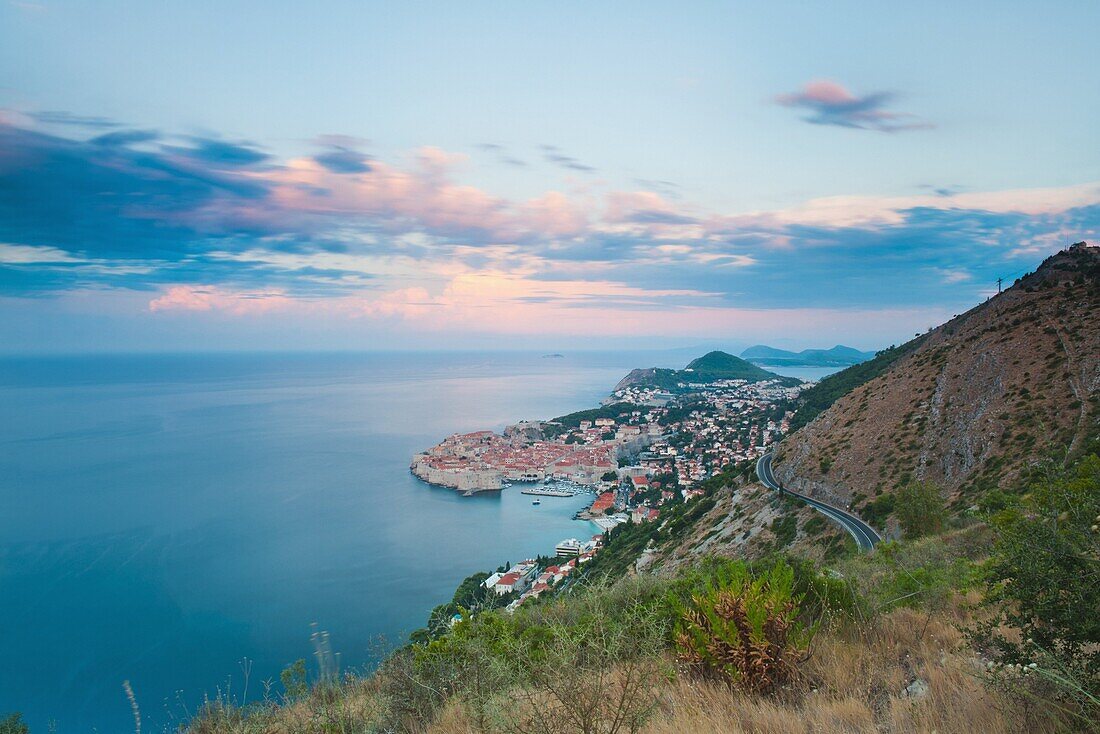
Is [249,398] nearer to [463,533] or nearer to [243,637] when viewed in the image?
[463,533]

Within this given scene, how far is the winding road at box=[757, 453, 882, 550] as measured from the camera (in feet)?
50.1

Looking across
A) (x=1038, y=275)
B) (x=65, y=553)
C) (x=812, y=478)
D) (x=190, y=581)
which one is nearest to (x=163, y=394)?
(x=65, y=553)

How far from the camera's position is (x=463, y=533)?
35.9m

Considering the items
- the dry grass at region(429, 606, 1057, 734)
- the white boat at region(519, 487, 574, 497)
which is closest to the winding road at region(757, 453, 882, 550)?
the dry grass at region(429, 606, 1057, 734)

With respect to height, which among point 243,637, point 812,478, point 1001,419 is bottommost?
point 243,637

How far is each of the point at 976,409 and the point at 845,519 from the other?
6.92 meters

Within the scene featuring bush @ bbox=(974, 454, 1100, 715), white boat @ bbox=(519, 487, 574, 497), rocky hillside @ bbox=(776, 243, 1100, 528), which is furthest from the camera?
white boat @ bbox=(519, 487, 574, 497)

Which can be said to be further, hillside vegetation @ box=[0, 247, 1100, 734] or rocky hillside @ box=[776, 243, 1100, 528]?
rocky hillside @ box=[776, 243, 1100, 528]

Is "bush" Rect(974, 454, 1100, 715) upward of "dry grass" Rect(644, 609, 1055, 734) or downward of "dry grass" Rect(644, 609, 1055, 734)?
upward

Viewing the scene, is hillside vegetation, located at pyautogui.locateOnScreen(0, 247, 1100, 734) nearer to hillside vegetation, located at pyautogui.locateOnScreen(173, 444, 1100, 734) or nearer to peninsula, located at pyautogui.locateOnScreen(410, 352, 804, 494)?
hillside vegetation, located at pyautogui.locateOnScreen(173, 444, 1100, 734)

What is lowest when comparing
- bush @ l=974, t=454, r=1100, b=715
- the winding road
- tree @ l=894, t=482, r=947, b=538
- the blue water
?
the blue water

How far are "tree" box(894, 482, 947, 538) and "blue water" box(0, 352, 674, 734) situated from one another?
537 inches

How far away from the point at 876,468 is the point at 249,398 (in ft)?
344

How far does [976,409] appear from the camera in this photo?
19.6 m
